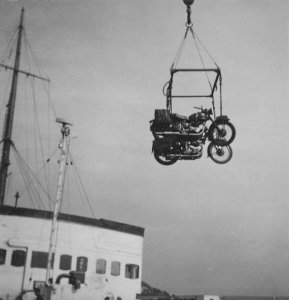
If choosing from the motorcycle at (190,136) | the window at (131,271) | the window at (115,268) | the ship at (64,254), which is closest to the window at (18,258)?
the ship at (64,254)

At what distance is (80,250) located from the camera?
914 inches

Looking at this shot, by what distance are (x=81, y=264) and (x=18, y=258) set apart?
4.10 m

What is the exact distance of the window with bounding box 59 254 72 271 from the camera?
22.4 metres

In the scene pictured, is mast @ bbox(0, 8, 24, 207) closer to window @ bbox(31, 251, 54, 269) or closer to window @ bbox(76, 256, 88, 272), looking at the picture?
window @ bbox(31, 251, 54, 269)

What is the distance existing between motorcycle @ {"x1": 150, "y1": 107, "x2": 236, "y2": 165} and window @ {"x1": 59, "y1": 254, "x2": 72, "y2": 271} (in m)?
12.5

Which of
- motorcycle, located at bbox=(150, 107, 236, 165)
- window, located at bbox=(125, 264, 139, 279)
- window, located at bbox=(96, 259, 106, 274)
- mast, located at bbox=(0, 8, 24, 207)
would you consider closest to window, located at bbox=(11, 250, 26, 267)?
window, located at bbox=(96, 259, 106, 274)

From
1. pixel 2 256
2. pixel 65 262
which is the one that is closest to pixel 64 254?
pixel 65 262

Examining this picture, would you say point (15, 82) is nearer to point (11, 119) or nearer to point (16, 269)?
point (11, 119)

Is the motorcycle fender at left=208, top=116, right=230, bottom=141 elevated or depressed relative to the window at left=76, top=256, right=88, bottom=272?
elevated

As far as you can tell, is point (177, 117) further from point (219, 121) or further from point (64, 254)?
point (64, 254)

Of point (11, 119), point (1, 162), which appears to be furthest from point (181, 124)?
point (11, 119)

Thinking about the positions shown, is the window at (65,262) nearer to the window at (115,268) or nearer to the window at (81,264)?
the window at (81,264)

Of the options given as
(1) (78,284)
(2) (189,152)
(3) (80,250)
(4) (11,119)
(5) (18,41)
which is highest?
(5) (18,41)

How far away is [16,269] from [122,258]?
7551 millimetres
